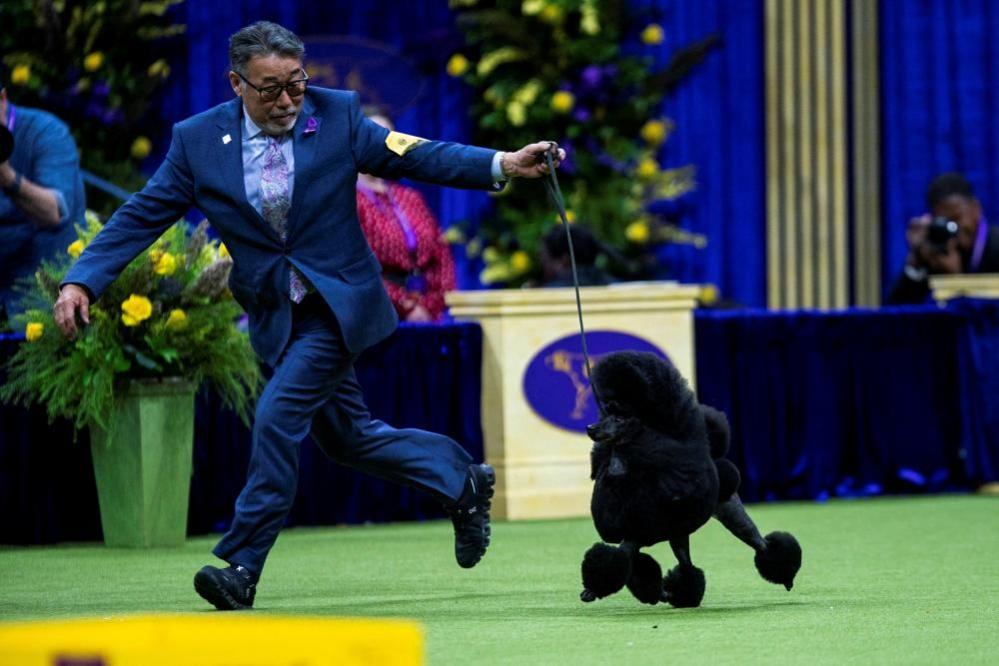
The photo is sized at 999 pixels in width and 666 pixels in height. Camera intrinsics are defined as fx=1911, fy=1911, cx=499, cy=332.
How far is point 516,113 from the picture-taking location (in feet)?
35.1

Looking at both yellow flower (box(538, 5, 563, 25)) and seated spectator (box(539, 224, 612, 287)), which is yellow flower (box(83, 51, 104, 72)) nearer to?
yellow flower (box(538, 5, 563, 25))

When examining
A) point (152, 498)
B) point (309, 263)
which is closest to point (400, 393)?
point (152, 498)

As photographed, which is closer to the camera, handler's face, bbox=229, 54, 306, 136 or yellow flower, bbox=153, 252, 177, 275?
Result: handler's face, bbox=229, 54, 306, 136

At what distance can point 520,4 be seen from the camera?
10.9m

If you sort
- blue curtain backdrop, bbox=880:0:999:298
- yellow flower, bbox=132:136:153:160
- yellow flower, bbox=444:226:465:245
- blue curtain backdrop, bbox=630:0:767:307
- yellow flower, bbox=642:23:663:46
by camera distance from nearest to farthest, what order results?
1. yellow flower, bbox=132:136:153:160
2. yellow flower, bbox=642:23:663:46
3. yellow flower, bbox=444:226:465:245
4. blue curtain backdrop, bbox=880:0:999:298
5. blue curtain backdrop, bbox=630:0:767:307

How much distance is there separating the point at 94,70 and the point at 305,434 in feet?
19.5

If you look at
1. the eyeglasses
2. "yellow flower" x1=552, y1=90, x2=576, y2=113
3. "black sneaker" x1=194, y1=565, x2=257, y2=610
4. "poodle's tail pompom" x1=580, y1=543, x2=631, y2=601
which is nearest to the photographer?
"yellow flower" x1=552, y1=90, x2=576, y2=113

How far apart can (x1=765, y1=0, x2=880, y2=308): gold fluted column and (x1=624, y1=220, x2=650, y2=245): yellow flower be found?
957 millimetres

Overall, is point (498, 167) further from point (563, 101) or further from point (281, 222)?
point (563, 101)

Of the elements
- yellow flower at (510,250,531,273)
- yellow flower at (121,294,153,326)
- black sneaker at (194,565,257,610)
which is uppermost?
yellow flower at (510,250,531,273)

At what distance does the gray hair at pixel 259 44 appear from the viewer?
4.74 m

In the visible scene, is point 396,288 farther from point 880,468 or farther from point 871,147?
point 871,147

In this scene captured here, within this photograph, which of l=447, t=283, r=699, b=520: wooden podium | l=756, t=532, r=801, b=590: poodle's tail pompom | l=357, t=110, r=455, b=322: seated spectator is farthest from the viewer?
l=357, t=110, r=455, b=322: seated spectator

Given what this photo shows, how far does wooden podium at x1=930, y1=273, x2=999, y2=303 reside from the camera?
829 cm
